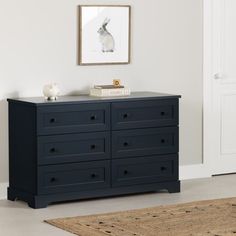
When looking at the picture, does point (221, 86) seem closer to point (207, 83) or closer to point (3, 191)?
point (207, 83)

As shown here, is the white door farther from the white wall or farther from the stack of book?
the stack of book

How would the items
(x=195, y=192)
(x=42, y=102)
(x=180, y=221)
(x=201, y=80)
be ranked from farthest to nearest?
(x=201, y=80)
(x=195, y=192)
(x=42, y=102)
(x=180, y=221)

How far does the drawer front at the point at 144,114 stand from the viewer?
6.77m

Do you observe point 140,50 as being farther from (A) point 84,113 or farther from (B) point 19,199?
(B) point 19,199

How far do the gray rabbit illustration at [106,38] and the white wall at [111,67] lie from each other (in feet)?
0.55

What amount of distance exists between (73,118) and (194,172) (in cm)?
165

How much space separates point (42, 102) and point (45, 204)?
2.56 feet

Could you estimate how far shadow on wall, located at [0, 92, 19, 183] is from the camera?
673 centimetres

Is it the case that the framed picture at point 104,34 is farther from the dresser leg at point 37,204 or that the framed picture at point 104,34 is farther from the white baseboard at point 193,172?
the dresser leg at point 37,204

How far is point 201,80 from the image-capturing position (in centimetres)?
771

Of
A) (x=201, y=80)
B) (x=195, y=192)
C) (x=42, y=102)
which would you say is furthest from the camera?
(x=201, y=80)

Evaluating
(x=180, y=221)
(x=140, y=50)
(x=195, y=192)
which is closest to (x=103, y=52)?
(x=140, y=50)

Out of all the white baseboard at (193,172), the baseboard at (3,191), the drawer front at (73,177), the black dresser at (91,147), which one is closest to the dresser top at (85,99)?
the black dresser at (91,147)

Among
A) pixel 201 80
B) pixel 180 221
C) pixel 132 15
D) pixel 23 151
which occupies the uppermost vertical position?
pixel 132 15
